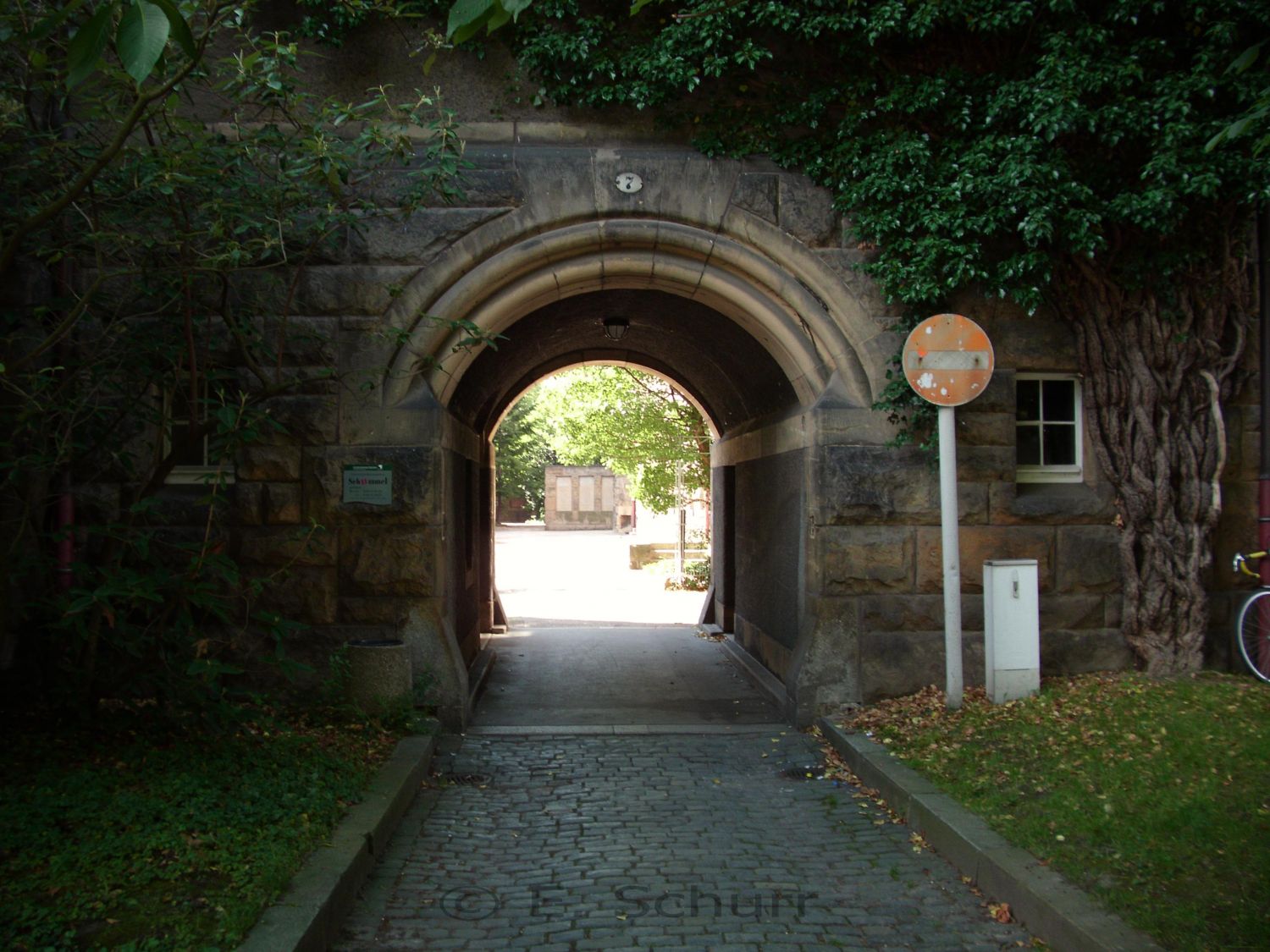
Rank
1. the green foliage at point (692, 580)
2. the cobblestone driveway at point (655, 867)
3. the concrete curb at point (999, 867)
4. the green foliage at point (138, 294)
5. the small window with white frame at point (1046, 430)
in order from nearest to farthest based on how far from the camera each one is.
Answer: the concrete curb at point (999, 867) < the cobblestone driveway at point (655, 867) < the green foliage at point (138, 294) < the small window with white frame at point (1046, 430) < the green foliage at point (692, 580)

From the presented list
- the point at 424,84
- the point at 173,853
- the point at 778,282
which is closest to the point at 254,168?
the point at 424,84


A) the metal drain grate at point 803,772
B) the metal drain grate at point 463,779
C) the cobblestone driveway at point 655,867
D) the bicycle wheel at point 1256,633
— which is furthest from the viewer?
the bicycle wheel at point 1256,633

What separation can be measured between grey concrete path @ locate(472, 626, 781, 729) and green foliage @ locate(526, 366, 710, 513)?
20.4 feet

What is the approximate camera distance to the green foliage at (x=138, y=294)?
530 cm

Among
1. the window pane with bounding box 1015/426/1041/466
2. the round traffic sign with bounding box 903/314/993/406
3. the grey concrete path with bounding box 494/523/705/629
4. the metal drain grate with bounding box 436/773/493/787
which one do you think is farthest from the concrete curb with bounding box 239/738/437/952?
the grey concrete path with bounding box 494/523/705/629

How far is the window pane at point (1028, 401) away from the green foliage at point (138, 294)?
439cm

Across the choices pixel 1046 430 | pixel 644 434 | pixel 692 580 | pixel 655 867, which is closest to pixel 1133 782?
pixel 655 867

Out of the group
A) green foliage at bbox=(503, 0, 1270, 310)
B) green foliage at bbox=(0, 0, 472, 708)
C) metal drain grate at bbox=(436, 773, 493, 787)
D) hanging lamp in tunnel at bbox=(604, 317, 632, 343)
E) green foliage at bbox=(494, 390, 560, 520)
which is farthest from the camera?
green foliage at bbox=(494, 390, 560, 520)

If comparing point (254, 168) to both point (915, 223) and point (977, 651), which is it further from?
point (977, 651)

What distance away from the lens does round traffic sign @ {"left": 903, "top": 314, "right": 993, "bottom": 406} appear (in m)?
7.12

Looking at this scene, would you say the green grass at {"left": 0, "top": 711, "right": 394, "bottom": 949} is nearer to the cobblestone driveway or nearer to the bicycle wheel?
the cobblestone driveway

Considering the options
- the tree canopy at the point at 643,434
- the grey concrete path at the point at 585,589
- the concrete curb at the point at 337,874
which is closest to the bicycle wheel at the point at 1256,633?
the concrete curb at the point at 337,874

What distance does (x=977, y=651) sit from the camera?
25.6 feet

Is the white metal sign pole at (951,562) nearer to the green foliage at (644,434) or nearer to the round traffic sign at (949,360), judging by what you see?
the round traffic sign at (949,360)
